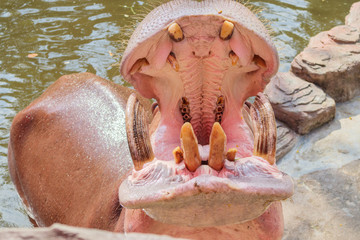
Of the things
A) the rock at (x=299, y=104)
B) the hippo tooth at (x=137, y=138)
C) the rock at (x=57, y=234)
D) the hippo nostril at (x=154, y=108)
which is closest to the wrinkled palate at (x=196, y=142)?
the hippo tooth at (x=137, y=138)

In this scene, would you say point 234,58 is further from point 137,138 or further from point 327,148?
point 327,148

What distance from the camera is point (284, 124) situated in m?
3.75

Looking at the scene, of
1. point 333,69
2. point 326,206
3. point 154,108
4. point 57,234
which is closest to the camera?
point 57,234

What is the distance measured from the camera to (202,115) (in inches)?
75.7

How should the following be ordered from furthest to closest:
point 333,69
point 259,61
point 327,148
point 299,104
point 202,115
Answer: point 333,69, point 299,104, point 327,148, point 202,115, point 259,61

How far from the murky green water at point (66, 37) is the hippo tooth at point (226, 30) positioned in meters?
2.34

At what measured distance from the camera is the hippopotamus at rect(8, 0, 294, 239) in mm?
1355

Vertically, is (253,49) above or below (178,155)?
above

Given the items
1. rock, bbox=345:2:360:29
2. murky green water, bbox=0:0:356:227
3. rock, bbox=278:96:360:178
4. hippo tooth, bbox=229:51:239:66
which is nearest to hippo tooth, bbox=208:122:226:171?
hippo tooth, bbox=229:51:239:66

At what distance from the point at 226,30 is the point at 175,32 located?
0.59 feet

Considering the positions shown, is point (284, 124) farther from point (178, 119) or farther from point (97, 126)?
point (178, 119)

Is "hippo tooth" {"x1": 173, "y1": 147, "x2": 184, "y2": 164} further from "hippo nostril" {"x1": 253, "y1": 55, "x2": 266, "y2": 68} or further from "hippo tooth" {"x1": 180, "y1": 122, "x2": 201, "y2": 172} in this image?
"hippo nostril" {"x1": 253, "y1": 55, "x2": 266, "y2": 68}

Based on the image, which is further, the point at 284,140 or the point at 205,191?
the point at 284,140

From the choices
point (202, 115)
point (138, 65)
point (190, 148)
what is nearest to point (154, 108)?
point (202, 115)
